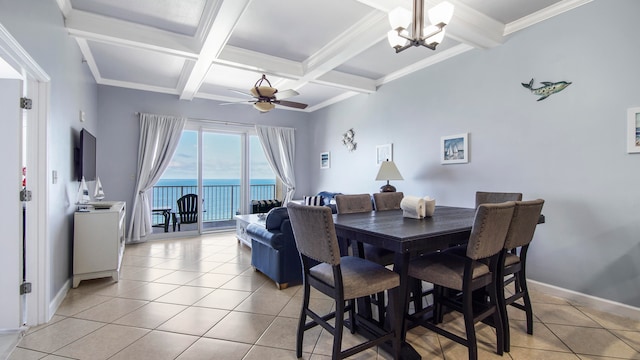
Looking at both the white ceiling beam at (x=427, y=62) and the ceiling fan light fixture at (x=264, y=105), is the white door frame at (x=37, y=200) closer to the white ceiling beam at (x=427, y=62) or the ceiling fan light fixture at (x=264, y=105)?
the ceiling fan light fixture at (x=264, y=105)

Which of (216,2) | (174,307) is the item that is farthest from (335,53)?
(174,307)

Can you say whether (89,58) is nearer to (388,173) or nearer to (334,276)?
(388,173)

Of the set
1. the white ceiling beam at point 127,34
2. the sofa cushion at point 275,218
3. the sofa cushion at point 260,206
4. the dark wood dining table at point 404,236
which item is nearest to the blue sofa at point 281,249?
the sofa cushion at point 275,218

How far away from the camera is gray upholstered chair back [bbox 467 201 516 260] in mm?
1660

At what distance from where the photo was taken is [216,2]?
265 cm

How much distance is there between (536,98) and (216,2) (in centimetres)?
333

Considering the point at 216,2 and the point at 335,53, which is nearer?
the point at 216,2

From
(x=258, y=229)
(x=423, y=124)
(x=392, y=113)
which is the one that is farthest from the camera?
(x=392, y=113)

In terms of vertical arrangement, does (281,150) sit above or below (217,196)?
above

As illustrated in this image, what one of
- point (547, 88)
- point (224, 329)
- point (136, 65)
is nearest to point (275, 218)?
point (224, 329)

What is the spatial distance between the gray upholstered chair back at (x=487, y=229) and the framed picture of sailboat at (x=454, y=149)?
2.02 metres

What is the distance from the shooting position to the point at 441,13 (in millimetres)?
2031

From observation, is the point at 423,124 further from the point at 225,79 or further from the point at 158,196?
the point at 158,196

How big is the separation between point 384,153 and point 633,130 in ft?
9.49
